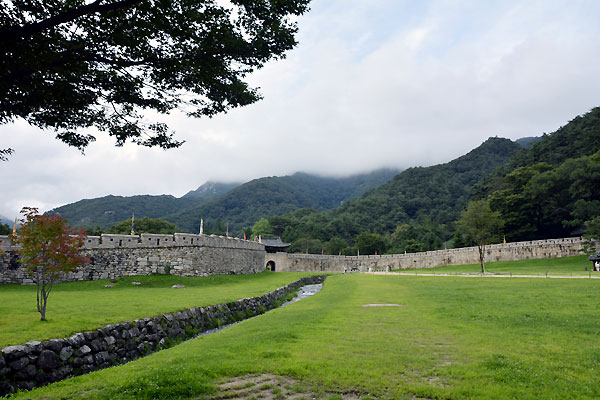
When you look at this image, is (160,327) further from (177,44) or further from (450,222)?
(450,222)

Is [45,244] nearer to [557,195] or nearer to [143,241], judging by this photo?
[143,241]

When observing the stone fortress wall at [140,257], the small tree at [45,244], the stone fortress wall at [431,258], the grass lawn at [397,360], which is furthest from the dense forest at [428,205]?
the small tree at [45,244]

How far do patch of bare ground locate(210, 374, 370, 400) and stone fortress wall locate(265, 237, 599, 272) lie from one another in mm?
51740

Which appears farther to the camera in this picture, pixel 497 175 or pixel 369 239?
pixel 497 175

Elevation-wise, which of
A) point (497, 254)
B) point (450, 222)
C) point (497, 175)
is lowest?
point (497, 254)

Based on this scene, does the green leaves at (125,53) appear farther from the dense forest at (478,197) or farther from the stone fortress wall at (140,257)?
the dense forest at (478,197)

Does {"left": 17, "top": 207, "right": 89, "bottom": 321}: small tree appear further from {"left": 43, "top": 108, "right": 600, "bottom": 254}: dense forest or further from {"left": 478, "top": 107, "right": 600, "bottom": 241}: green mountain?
{"left": 478, "top": 107, "right": 600, "bottom": 241}: green mountain

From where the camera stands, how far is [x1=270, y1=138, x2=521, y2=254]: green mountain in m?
89.4

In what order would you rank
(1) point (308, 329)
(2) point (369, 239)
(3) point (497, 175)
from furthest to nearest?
1. (3) point (497, 175)
2. (2) point (369, 239)
3. (1) point (308, 329)

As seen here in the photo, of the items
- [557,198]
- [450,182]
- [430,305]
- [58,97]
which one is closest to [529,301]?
[430,305]

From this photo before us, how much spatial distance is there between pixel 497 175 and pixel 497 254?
36.9 meters

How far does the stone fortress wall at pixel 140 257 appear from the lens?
903 inches

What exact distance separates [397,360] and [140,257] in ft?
84.8

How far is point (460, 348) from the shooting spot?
22.4 ft
